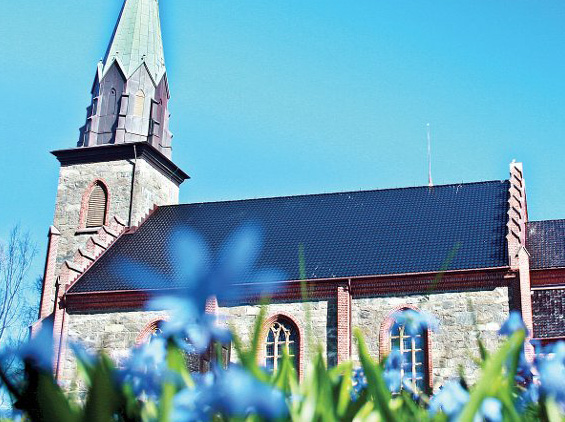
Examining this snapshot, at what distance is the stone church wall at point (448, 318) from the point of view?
→ 2380 centimetres

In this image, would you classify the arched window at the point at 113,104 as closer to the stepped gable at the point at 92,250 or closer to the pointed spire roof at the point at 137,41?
the pointed spire roof at the point at 137,41

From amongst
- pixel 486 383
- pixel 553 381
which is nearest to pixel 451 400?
pixel 553 381

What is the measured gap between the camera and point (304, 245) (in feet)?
91.9

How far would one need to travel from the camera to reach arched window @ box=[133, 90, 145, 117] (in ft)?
116

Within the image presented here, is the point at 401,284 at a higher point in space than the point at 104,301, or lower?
higher

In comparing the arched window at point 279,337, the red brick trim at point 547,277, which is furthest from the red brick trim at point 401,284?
the red brick trim at point 547,277

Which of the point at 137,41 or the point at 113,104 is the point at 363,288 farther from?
the point at 137,41

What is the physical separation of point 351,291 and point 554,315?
20.8ft

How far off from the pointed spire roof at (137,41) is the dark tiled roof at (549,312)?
19254 millimetres

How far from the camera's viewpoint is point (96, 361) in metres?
1.64

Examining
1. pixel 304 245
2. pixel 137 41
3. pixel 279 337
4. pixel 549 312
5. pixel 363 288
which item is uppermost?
pixel 137 41

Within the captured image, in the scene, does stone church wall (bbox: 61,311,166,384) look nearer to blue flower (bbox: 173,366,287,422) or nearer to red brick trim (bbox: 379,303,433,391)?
red brick trim (bbox: 379,303,433,391)

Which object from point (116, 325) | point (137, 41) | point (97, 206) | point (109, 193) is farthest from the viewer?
point (137, 41)

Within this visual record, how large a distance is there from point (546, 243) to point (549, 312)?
14.0ft
